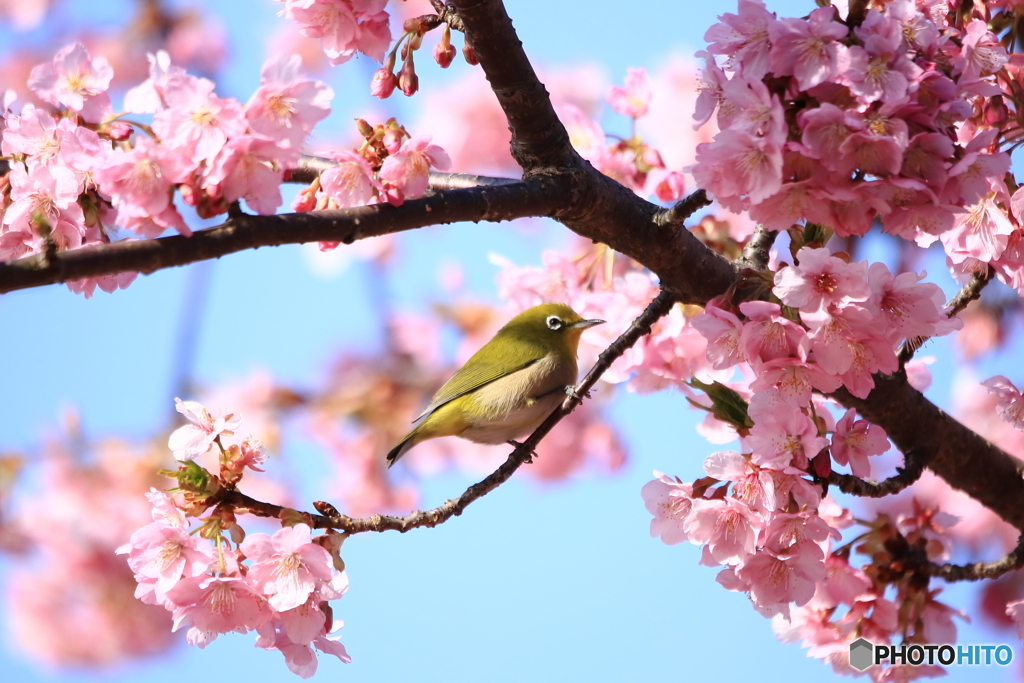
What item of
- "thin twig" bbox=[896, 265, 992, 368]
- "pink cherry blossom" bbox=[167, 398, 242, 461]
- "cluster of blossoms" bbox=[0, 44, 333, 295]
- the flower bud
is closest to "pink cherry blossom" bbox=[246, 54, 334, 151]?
"cluster of blossoms" bbox=[0, 44, 333, 295]

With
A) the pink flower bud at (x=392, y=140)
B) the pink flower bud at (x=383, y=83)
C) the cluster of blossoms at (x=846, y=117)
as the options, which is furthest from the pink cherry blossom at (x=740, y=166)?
the pink flower bud at (x=383, y=83)

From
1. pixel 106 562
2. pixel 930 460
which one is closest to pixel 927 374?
pixel 930 460

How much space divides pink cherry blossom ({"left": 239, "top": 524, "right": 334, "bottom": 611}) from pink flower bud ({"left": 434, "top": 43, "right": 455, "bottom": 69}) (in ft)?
4.43

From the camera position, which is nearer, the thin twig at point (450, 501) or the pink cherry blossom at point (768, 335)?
the pink cherry blossom at point (768, 335)

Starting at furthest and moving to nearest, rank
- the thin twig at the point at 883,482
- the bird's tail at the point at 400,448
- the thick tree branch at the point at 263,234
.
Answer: the bird's tail at the point at 400,448 < the thin twig at the point at 883,482 < the thick tree branch at the point at 263,234

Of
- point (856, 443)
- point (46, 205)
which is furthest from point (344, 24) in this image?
point (856, 443)

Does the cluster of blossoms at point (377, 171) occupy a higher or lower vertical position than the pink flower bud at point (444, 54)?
lower

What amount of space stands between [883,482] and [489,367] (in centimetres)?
222

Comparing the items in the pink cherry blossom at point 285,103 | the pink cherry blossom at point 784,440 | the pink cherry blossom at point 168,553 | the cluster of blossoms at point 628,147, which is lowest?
the pink cherry blossom at point 168,553

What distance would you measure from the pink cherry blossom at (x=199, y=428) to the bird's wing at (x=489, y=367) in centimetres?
190

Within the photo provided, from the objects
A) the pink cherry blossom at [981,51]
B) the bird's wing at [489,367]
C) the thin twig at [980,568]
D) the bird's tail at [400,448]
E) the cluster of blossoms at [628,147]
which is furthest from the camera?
the bird's wing at [489,367]

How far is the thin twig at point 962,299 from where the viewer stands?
2.59m

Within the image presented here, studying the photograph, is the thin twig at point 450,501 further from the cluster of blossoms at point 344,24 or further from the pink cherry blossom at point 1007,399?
the cluster of blossoms at point 344,24

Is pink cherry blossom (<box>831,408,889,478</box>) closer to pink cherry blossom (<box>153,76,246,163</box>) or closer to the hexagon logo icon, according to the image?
the hexagon logo icon
